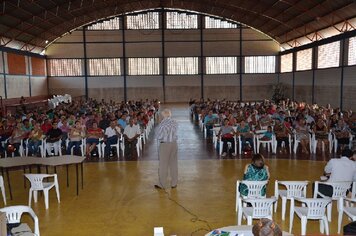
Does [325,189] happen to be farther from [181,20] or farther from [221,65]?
[181,20]

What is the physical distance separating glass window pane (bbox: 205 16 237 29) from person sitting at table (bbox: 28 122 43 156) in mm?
22237

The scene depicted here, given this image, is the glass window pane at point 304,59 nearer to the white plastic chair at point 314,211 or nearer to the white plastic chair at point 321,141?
the white plastic chair at point 321,141

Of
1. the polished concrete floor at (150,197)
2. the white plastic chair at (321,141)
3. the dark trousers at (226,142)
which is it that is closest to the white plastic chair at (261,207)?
the polished concrete floor at (150,197)

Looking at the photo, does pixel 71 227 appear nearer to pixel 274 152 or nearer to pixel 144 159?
pixel 144 159

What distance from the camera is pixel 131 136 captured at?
37.4 ft

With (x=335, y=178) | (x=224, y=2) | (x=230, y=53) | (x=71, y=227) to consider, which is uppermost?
(x=224, y=2)

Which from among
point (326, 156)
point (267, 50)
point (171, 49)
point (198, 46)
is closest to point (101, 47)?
point (171, 49)

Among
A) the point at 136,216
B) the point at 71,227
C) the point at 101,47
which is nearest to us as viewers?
the point at 71,227

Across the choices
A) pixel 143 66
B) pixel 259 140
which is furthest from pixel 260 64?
pixel 259 140

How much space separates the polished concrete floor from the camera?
5809 mm

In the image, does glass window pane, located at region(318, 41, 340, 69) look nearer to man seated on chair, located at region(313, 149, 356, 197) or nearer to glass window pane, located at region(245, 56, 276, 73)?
glass window pane, located at region(245, 56, 276, 73)

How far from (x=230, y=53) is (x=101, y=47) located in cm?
1067

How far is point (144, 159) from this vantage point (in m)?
10.9

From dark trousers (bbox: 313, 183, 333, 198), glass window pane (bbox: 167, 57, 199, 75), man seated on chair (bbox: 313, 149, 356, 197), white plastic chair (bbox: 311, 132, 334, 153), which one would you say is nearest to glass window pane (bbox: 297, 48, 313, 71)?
glass window pane (bbox: 167, 57, 199, 75)
